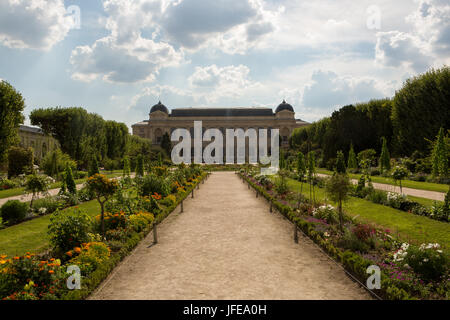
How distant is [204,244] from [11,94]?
23482 millimetres

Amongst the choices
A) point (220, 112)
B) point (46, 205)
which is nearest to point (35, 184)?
point (46, 205)

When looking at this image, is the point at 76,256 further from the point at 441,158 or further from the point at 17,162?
the point at 17,162

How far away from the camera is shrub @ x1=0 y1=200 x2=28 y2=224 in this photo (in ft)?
39.4

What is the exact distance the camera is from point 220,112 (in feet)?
337

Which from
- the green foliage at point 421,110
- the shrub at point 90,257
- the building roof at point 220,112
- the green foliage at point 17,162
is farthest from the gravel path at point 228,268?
the building roof at point 220,112

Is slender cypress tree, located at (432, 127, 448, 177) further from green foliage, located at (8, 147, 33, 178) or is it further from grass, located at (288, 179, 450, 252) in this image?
green foliage, located at (8, 147, 33, 178)

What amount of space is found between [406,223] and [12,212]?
14.6 m

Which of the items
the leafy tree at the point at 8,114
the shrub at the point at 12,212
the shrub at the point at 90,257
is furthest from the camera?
the leafy tree at the point at 8,114

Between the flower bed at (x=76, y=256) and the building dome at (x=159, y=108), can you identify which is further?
the building dome at (x=159, y=108)

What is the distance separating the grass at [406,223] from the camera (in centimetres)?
898

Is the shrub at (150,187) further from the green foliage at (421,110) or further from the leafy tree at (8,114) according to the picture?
the green foliage at (421,110)

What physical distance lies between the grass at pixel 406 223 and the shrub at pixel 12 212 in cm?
1247
